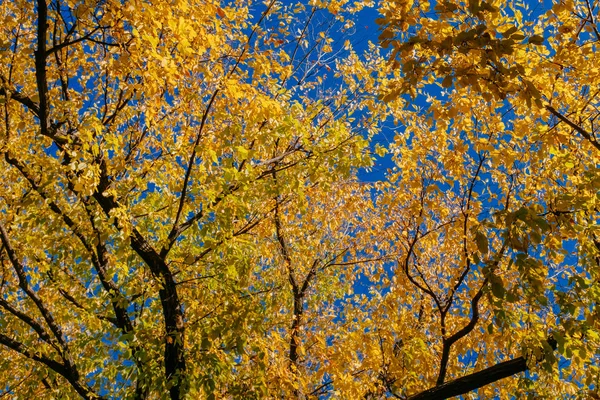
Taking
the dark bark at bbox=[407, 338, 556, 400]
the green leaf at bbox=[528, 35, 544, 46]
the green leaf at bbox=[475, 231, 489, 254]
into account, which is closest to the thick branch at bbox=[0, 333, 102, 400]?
the dark bark at bbox=[407, 338, 556, 400]

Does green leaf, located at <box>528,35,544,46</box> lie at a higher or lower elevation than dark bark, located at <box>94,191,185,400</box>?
lower

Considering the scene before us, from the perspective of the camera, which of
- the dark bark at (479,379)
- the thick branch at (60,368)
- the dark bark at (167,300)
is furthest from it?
the thick branch at (60,368)

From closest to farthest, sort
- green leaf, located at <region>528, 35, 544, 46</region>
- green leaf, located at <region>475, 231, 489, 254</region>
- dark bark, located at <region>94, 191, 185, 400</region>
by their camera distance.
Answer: green leaf, located at <region>528, 35, 544, 46</region>, green leaf, located at <region>475, 231, 489, 254</region>, dark bark, located at <region>94, 191, 185, 400</region>

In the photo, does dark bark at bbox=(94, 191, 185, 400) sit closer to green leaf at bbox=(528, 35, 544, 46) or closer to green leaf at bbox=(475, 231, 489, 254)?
green leaf at bbox=(475, 231, 489, 254)

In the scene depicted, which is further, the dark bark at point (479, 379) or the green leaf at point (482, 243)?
the dark bark at point (479, 379)

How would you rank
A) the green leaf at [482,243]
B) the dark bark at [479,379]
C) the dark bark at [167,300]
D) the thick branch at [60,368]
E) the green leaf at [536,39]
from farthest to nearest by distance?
the thick branch at [60,368] → the dark bark at [167,300] → the dark bark at [479,379] → the green leaf at [482,243] → the green leaf at [536,39]

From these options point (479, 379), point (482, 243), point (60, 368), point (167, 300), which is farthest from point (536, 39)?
point (60, 368)

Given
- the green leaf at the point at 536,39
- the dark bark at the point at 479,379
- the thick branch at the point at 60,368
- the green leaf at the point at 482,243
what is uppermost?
the thick branch at the point at 60,368

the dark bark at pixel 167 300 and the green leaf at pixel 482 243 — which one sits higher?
the dark bark at pixel 167 300

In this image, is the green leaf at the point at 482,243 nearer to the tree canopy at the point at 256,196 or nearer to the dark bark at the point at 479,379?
the tree canopy at the point at 256,196

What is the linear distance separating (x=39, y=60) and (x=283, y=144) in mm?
4060

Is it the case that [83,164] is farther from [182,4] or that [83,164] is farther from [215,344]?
[215,344]

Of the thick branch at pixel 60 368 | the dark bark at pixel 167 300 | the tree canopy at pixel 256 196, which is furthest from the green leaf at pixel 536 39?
the thick branch at pixel 60 368

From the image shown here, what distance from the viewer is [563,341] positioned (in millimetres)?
4199
